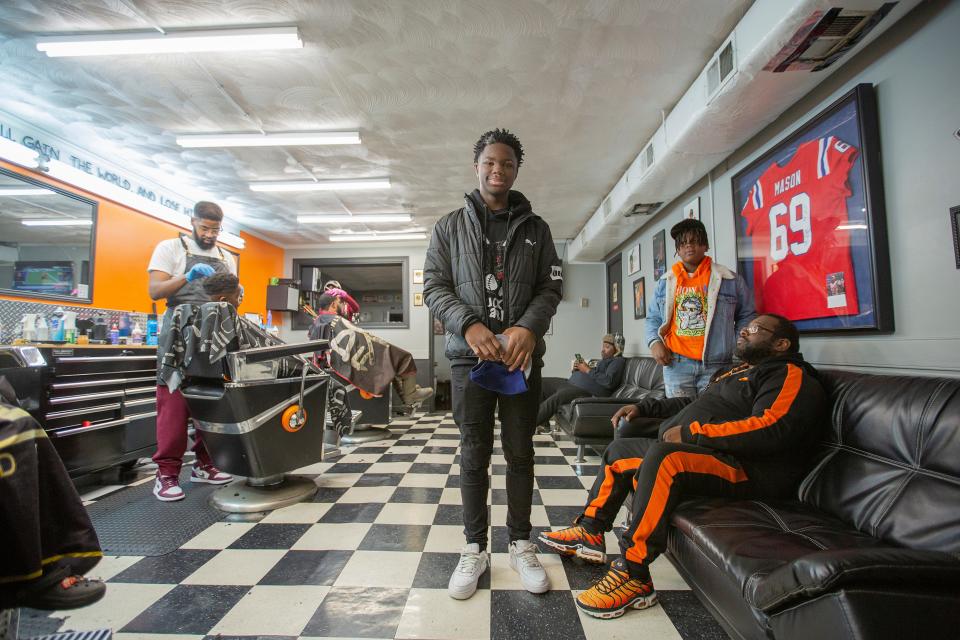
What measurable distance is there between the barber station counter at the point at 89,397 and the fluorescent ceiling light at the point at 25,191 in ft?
5.08

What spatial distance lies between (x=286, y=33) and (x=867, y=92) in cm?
297

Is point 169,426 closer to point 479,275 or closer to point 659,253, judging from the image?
point 479,275

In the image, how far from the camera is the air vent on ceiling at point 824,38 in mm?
1599

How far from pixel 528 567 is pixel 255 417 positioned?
4.85 feet

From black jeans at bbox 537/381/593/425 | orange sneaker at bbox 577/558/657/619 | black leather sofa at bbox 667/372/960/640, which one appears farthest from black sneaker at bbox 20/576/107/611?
black jeans at bbox 537/381/593/425

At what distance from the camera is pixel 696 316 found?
2307 millimetres

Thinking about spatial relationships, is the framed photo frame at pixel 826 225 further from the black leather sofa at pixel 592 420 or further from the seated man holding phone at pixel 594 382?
→ the seated man holding phone at pixel 594 382

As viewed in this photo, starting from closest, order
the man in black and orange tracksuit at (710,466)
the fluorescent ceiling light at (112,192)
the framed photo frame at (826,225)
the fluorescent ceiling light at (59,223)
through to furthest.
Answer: the man in black and orange tracksuit at (710,466), the framed photo frame at (826,225), the fluorescent ceiling light at (59,223), the fluorescent ceiling light at (112,192)

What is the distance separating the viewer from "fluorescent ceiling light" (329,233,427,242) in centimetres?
660

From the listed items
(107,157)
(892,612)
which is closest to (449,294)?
(892,612)

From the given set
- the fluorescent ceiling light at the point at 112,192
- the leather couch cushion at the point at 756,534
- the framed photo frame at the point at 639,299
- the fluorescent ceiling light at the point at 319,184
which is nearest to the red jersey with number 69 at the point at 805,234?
the leather couch cushion at the point at 756,534

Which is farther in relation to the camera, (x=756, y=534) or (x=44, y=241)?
(x=44, y=241)

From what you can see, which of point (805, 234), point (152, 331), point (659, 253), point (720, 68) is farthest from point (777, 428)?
point (152, 331)

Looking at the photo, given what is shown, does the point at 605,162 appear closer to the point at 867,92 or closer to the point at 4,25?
the point at 867,92
